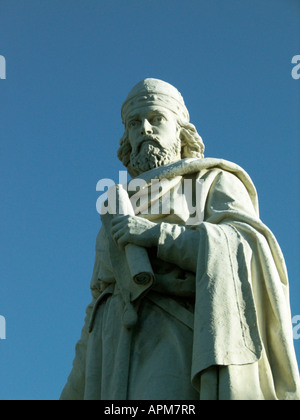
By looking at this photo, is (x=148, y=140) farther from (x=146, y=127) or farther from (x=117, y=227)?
(x=117, y=227)

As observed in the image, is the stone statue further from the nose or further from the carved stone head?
the nose

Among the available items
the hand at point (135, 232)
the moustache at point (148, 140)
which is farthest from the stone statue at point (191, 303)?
the moustache at point (148, 140)

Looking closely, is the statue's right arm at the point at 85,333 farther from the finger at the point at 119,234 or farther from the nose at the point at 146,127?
the nose at the point at 146,127

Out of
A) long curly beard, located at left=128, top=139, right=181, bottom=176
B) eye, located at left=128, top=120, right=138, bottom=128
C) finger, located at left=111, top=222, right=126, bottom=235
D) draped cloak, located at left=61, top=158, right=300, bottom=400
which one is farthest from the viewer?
eye, located at left=128, top=120, right=138, bottom=128

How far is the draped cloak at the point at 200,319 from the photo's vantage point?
23.7 feet

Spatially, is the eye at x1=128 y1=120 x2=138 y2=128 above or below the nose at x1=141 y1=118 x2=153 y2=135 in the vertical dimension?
above

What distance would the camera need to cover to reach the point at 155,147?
369 inches

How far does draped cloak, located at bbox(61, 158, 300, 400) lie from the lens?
7223mm

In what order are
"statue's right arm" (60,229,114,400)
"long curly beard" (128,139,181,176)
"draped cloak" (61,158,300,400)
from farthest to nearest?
"long curly beard" (128,139,181,176) → "statue's right arm" (60,229,114,400) → "draped cloak" (61,158,300,400)

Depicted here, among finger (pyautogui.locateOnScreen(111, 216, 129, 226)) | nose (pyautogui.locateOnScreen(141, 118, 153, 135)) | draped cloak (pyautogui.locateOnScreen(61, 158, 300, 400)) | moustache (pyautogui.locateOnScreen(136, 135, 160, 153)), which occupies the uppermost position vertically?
nose (pyautogui.locateOnScreen(141, 118, 153, 135))

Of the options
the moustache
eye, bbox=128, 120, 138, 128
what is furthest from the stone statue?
eye, bbox=128, 120, 138, 128

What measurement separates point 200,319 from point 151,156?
2.44 m

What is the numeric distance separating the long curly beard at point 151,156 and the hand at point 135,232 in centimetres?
123

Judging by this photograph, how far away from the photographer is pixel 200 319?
739 cm
